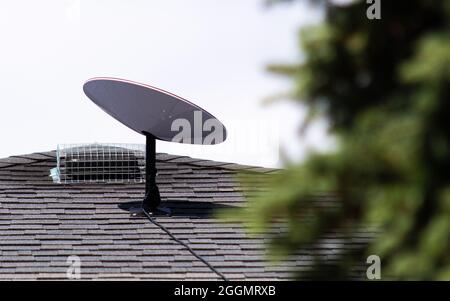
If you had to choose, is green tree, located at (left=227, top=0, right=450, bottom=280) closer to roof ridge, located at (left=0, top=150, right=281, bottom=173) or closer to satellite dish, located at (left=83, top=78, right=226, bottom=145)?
satellite dish, located at (left=83, top=78, right=226, bottom=145)

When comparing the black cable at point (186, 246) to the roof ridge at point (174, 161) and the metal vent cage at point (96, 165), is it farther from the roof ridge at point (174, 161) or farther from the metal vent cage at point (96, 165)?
the roof ridge at point (174, 161)

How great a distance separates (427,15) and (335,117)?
478 mm

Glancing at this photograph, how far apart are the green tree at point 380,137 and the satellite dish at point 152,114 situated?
7.83 meters

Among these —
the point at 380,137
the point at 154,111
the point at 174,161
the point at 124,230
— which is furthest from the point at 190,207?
the point at 380,137

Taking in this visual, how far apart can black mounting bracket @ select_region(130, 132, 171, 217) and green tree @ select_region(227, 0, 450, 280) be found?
7547 mm

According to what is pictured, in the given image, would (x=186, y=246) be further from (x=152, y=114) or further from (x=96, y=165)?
(x=96, y=165)

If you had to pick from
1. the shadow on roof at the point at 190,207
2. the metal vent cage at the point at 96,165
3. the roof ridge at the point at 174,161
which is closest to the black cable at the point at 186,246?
the shadow on roof at the point at 190,207

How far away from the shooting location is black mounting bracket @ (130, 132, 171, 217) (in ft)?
38.7

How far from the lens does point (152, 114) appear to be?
12.1m

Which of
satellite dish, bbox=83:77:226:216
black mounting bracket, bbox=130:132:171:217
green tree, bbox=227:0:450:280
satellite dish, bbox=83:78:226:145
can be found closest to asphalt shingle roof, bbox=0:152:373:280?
black mounting bracket, bbox=130:132:171:217

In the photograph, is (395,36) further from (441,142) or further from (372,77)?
(441,142)

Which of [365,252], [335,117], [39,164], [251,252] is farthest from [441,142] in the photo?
[39,164]

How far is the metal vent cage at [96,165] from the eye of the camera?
41.8 feet

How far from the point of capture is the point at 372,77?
407 centimetres
